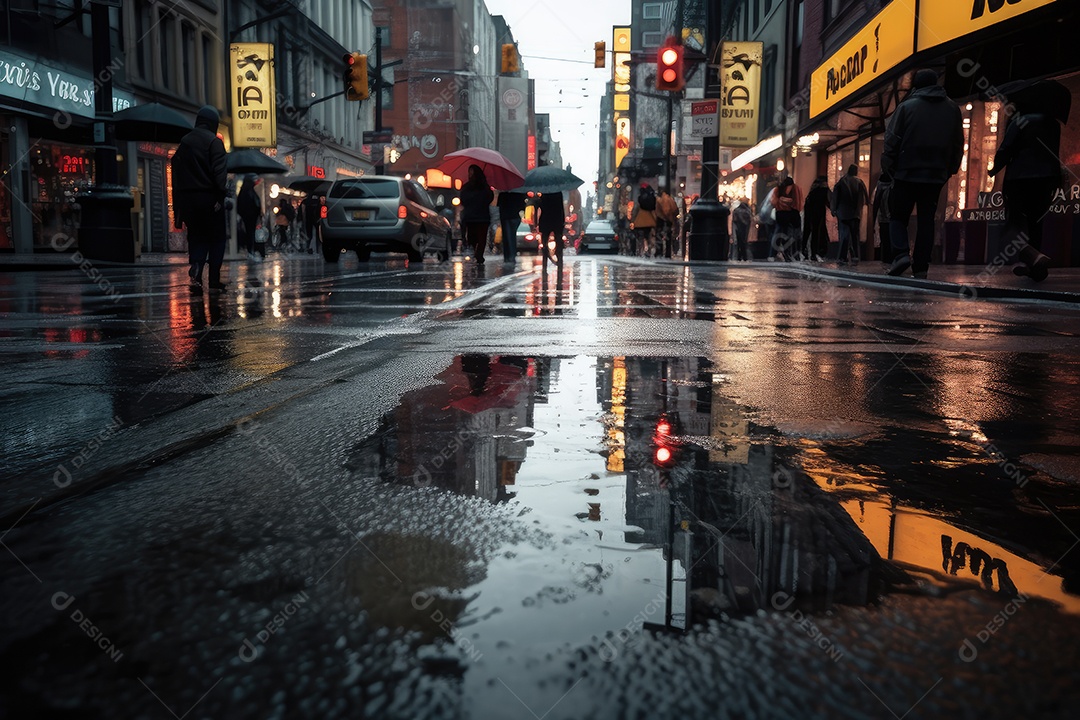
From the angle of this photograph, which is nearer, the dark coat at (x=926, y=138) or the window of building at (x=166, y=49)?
the dark coat at (x=926, y=138)

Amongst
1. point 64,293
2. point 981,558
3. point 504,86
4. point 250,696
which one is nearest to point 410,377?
point 981,558

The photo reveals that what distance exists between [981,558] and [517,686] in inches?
38.8

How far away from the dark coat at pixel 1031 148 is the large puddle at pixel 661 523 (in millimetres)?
9358

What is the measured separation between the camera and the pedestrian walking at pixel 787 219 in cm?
2164

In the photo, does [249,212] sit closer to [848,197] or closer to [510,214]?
[510,214]

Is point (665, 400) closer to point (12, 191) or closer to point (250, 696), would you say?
point (250, 696)

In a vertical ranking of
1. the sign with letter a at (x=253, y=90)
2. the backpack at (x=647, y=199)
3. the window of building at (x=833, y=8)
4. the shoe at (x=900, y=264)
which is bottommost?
the shoe at (x=900, y=264)

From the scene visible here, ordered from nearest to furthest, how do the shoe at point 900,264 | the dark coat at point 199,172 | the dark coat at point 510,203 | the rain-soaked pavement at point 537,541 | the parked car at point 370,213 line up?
the rain-soaked pavement at point 537,541, the dark coat at point 199,172, the shoe at point 900,264, the parked car at point 370,213, the dark coat at point 510,203

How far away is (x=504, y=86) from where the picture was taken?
127 meters

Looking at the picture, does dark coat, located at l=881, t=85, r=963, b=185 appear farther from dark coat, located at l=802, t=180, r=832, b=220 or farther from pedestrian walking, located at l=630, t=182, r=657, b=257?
pedestrian walking, located at l=630, t=182, r=657, b=257

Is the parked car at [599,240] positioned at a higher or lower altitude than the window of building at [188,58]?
lower

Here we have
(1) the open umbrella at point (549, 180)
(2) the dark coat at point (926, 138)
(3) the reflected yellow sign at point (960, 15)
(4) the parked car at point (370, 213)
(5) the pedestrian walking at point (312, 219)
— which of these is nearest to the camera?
(2) the dark coat at point (926, 138)

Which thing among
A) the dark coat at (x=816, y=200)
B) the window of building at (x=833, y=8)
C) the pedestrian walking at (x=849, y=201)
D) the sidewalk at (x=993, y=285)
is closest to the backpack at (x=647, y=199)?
the window of building at (x=833, y=8)

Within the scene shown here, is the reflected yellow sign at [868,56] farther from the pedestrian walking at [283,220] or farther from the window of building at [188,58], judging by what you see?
the pedestrian walking at [283,220]
